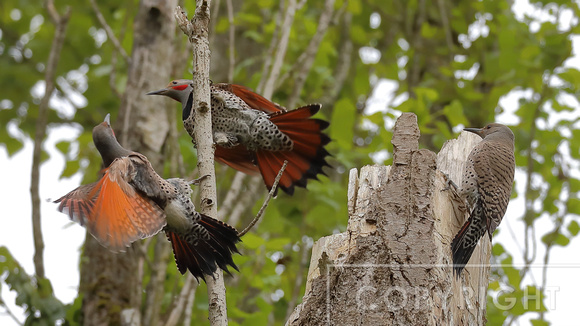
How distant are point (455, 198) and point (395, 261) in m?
0.66

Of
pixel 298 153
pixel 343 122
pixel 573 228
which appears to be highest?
pixel 343 122

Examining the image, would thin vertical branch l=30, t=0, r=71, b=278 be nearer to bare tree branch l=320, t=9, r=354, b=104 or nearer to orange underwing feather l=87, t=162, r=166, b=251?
orange underwing feather l=87, t=162, r=166, b=251

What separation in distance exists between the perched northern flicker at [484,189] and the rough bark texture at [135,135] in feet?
7.68

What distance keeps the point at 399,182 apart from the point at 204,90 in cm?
94

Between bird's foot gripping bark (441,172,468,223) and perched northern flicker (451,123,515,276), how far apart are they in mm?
42

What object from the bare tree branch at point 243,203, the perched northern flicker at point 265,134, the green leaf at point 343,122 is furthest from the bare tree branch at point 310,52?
the perched northern flicker at point 265,134

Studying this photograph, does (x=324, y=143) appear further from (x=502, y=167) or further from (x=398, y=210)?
(x=398, y=210)

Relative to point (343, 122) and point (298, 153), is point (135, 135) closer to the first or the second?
point (298, 153)

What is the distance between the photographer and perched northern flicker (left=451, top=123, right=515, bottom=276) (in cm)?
322

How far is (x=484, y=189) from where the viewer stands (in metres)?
3.70

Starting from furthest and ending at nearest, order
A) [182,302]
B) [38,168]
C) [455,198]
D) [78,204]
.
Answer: [38,168] < [182,302] < [455,198] < [78,204]

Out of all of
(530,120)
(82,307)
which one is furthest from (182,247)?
(530,120)

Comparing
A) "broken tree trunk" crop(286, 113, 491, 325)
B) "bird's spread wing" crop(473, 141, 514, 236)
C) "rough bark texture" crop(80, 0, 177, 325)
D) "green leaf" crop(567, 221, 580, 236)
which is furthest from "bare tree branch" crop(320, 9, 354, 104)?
"broken tree trunk" crop(286, 113, 491, 325)

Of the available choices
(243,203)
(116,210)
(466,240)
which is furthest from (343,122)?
(116,210)
